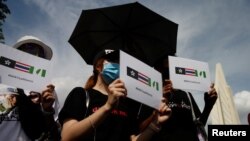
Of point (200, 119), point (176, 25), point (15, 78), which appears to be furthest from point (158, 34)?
point (15, 78)

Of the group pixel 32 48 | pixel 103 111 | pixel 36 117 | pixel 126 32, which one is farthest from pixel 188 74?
pixel 126 32

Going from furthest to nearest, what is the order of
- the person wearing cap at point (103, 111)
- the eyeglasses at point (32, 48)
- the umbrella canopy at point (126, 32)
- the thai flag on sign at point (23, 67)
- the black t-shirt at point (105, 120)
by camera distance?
the umbrella canopy at point (126, 32) < the eyeglasses at point (32, 48) < the thai flag on sign at point (23, 67) < the black t-shirt at point (105, 120) < the person wearing cap at point (103, 111)

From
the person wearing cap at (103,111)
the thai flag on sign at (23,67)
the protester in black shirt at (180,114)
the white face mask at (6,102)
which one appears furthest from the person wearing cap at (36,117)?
the protester in black shirt at (180,114)

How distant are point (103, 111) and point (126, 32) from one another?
3.52m

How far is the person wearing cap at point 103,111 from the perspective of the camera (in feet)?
6.29

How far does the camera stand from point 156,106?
7.12 ft

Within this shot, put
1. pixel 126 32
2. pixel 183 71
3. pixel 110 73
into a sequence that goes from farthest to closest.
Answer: pixel 126 32
pixel 183 71
pixel 110 73

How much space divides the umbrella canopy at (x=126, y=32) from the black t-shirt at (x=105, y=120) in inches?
105

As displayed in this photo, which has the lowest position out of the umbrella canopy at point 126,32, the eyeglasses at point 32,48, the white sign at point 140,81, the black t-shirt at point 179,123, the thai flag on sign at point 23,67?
the black t-shirt at point 179,123

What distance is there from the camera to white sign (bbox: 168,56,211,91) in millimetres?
2807

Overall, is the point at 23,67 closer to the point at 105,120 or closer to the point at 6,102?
the point at 6,102

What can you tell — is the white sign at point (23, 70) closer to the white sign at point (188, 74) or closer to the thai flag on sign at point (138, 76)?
the thai flag on sign at point (138, 76)

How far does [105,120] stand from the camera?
217 cm

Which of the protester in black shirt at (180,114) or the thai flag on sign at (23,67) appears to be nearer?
the thai flag on sign at (23,67)
